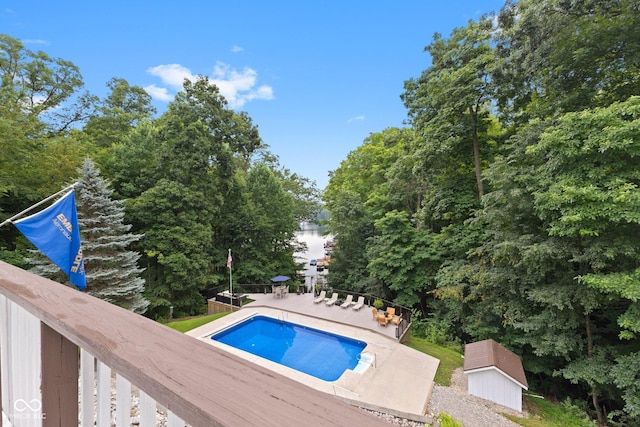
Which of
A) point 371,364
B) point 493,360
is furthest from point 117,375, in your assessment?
point 493,360

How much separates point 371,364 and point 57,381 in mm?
8801

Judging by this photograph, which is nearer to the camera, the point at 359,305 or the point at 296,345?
the point at 296,345

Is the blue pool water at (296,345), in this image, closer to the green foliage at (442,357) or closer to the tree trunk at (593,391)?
the green foliage at (442,357)

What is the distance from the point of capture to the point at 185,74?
598 inches

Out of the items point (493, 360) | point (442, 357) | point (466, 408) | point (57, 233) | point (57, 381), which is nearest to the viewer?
point (57, 381)

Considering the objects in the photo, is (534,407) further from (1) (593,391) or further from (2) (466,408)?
(2) (466,408)

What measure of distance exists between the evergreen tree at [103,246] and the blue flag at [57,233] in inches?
261

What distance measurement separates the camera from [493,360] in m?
7.46

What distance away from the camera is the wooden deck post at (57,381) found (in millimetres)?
920

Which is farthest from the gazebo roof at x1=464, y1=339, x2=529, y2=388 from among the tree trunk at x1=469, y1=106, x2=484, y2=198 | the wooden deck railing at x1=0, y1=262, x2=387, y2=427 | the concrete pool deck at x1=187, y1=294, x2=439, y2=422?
the wooden deck railing at x1=0, y1=262, x2=387, y2=427

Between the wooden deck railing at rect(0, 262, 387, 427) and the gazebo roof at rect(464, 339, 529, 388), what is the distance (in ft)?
29.3

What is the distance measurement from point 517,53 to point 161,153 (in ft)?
51.1

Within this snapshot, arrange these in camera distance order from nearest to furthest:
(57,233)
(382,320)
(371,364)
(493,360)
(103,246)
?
1. (57,233)
2. (493,360)
3. (371,364)
4. (103,246)
5. (382,320)

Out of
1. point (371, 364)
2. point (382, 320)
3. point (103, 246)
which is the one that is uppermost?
point (103, 246)
